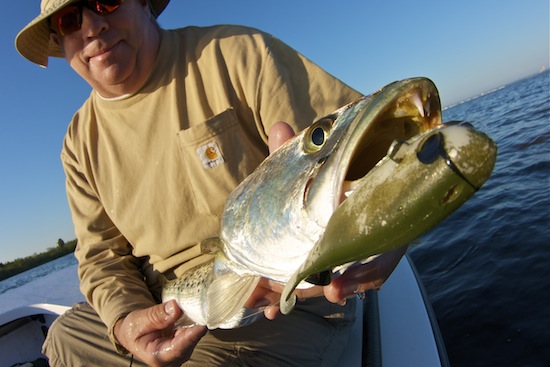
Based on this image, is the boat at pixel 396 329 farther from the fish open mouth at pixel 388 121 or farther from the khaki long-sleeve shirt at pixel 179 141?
the fish open mouth at pixel 388 121

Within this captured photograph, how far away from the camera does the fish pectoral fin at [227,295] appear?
1.73 m

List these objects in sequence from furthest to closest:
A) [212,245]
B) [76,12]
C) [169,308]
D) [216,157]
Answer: [76,12] → [216,157] → [169,308] → [212,245]

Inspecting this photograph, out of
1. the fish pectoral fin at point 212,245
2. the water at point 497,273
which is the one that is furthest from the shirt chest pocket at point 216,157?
the water at point 497,273

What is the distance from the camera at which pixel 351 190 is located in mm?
1063

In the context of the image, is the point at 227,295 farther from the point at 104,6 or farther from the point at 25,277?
the point at 25,277

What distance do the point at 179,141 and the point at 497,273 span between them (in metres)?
5.45

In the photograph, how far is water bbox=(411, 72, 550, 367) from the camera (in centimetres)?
427

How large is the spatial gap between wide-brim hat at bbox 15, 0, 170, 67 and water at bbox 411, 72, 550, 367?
4.94 metres

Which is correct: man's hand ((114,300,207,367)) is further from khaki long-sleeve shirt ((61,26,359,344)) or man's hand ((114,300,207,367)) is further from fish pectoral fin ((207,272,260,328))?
khaki long-sleeve shirt ((61,26,359,344))

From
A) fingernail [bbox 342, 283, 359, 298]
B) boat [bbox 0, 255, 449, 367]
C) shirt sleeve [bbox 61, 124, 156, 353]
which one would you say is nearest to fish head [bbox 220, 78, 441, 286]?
fingernail [bbox 342, 283, 359, 298]

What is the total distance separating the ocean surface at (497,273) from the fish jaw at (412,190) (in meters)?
1.23

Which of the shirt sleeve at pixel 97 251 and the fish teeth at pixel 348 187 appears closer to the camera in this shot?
the fish teeth at pixel 348 187

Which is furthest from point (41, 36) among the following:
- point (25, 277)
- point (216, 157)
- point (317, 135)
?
point (25, 277)

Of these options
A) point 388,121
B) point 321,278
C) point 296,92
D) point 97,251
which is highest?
point 296,92
